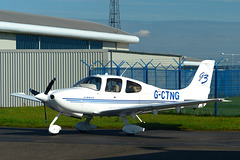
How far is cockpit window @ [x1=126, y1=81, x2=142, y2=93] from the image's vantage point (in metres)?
16.1

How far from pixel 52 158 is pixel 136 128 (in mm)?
5258

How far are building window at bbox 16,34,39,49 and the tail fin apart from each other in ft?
64.6

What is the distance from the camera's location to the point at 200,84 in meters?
17.8

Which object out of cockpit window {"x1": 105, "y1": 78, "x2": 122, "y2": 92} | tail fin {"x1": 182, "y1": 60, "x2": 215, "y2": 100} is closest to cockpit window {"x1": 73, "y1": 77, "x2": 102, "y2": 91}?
cockpit window {"x1": 105, "y1": 78, "x2": 122, "y2": 92}

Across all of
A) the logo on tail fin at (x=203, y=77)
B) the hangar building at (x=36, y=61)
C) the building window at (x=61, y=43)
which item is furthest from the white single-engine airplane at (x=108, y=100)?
the building window at (x=61, y=43)

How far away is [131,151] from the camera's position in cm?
1152

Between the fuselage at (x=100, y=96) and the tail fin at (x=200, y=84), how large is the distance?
121cm

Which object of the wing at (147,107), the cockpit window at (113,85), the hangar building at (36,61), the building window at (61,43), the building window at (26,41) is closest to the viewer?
the wing at (147,107)

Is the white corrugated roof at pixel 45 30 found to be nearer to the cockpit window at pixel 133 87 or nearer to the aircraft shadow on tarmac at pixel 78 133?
the aircraft shadow on tarmac at pixel 78 133

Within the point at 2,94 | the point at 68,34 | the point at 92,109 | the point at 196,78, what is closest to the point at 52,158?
the point at 92,109

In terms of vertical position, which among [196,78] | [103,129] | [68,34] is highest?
[68,34]

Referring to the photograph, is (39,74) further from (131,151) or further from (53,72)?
(131,151)

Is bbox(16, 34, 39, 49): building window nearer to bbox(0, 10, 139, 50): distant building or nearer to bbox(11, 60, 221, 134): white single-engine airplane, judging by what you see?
bbox(0, 10, 139, 50): distant building

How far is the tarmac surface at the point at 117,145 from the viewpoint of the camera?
35.5 ft
